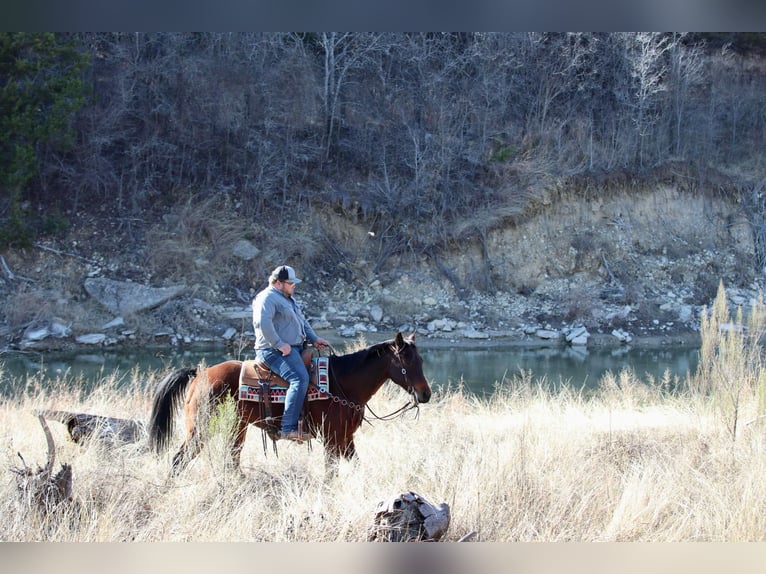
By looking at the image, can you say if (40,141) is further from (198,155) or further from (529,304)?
(529,304)

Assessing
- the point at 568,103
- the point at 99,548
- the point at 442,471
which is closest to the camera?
the point at 99,548

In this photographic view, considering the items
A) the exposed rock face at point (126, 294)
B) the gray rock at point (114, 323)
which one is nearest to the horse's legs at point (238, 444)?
the gray rock at point (114, 323)

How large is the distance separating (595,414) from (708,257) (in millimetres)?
18739

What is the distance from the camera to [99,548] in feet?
14.6

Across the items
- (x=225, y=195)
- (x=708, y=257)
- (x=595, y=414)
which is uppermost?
(x=225, y=195)

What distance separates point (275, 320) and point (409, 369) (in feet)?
3.84

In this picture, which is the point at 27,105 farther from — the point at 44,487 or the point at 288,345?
the point at 44,487

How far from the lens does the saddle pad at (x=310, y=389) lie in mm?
6176

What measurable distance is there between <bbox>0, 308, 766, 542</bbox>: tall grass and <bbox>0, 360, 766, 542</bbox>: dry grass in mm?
13

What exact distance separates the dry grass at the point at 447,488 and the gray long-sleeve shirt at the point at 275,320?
88cm

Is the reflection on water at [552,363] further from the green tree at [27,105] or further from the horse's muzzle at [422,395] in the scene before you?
the green tree at [27,105]

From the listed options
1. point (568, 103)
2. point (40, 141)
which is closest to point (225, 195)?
point (40, 141)

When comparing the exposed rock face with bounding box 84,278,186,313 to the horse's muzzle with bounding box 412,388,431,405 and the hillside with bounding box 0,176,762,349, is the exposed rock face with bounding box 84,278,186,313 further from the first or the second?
the horse's muzzle with bounding box 412,388,431,405

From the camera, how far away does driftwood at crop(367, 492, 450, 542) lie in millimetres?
4824
